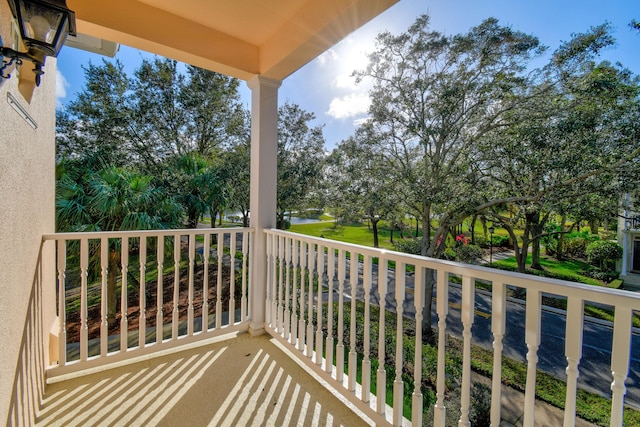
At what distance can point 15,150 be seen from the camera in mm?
1261

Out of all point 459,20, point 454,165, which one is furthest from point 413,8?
point 454,165

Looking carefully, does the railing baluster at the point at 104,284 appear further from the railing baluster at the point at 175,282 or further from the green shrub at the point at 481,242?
the green shrub at the point at 481,242

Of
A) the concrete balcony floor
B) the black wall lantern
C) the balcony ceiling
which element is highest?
the balcony ceiling

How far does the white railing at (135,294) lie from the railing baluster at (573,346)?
2.14 meters

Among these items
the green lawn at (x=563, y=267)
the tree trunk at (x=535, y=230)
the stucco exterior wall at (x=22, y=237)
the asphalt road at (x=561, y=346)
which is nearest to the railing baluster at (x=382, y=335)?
the stucco exterior wall at (x=22, y=237)

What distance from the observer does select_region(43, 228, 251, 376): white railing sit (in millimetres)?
2059

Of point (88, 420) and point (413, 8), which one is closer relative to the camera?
point (88, 420)

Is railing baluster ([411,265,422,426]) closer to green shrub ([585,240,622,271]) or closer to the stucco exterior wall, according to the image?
the stucco exterior wall

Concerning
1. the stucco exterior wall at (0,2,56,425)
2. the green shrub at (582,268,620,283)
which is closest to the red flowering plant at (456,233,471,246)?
the green shrub at (582,268,620,283)

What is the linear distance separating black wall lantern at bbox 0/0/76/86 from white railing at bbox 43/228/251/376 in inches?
49.2

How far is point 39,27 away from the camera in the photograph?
1162 mm

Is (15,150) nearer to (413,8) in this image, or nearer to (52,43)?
(52,43)

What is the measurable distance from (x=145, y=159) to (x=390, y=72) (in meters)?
7.11

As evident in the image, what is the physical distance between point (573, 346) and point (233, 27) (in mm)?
2975
